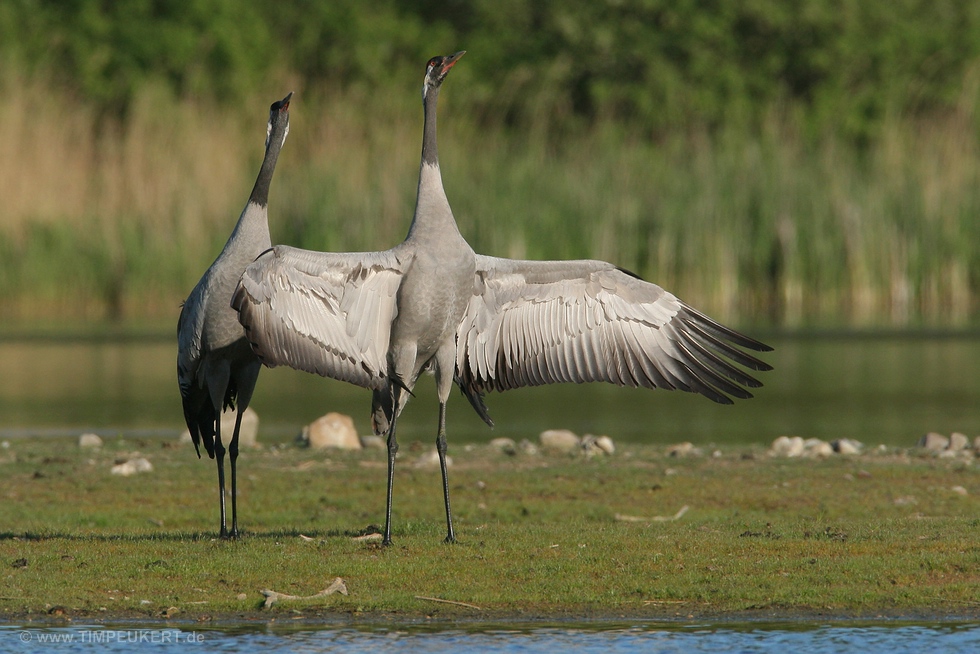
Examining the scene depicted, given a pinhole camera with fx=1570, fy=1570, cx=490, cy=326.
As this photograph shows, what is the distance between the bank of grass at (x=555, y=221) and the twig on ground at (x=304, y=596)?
18.8 meters

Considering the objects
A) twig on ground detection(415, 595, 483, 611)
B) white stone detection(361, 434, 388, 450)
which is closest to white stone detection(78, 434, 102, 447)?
white stone detection(361, 434, 388, 450)

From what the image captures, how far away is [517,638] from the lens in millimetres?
7000

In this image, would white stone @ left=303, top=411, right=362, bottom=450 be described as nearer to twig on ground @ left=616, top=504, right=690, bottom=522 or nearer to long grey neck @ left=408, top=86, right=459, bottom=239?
twig on ground @ left=616, top=504, right=690, bottom=522

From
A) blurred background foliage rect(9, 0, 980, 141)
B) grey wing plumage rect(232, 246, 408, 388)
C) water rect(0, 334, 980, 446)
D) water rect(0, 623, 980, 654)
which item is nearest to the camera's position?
water rect(0, 623, 980, 654)

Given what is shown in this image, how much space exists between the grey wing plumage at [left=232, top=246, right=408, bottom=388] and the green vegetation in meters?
17.8

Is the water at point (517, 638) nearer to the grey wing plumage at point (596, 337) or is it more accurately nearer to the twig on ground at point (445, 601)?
the twig on ground at point (445, 601)

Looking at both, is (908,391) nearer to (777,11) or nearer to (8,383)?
(8,383)

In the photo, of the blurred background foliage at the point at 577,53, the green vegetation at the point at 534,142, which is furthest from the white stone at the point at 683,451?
the blurred background foliage at the point at 577,53

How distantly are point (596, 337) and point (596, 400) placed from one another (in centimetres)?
1029

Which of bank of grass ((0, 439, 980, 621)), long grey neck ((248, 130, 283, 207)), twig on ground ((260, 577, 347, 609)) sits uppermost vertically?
long grey neck ((248, 130, 283, 207))

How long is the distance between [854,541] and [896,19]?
35.4 m

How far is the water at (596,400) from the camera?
632 inches

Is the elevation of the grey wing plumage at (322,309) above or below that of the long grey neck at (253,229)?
below

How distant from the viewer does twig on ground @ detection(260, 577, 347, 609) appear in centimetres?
746
